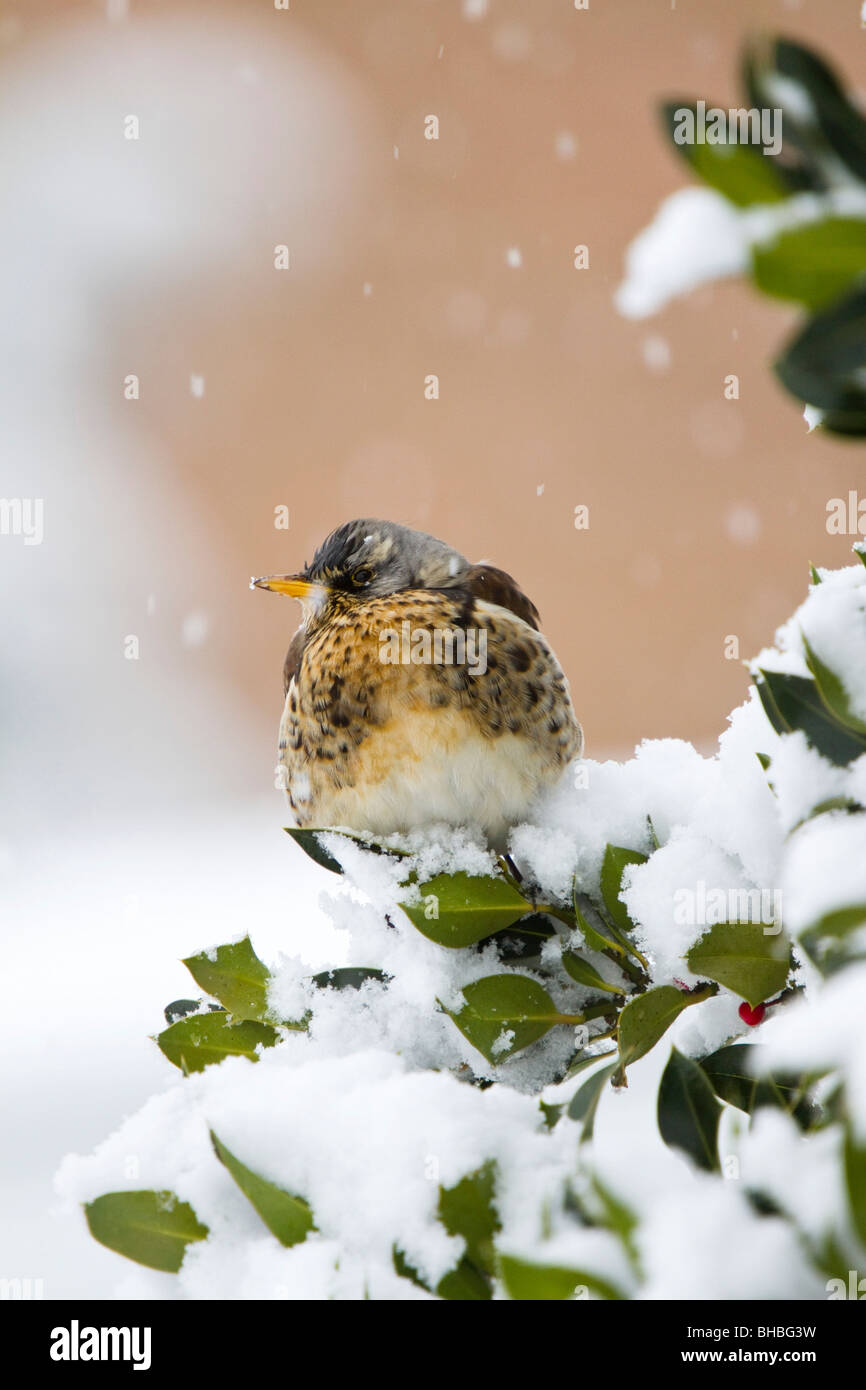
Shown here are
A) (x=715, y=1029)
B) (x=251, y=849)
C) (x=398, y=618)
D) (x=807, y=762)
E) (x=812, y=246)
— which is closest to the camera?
(x=812, y=246)

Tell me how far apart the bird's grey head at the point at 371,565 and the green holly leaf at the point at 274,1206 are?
0.63 metres

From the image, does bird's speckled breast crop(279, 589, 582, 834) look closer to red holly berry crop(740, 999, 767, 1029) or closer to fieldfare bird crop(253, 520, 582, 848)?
fieldfare bird crop(253, 520, 582, 848)

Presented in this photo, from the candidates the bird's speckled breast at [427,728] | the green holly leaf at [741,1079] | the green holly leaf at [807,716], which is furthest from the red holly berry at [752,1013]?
the bird's speckled breast at [427,728]

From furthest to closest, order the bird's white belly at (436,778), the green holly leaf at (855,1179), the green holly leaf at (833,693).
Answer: the bird's white belly at (436,778), the green holly leaf at (833,693), the green holly leaf at (855,1179)

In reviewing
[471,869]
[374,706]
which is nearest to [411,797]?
[374,706]

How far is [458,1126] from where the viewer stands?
0.36 metres

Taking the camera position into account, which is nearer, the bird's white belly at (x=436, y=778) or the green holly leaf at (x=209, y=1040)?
the green holly leaf at (x=209, y=1040)

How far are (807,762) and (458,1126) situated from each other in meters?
0.16

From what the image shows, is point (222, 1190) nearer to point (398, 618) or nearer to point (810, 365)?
point (810, 365)

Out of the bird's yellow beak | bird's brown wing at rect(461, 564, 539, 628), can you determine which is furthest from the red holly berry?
the bird's yellow beak

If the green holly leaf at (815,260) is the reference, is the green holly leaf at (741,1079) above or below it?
below

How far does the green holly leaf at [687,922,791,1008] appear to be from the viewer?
411 millimetres

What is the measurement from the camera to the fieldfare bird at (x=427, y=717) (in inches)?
28.5

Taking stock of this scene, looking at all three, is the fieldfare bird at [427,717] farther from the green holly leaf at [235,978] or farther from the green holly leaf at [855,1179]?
the green holly leaf at [855,1179]
